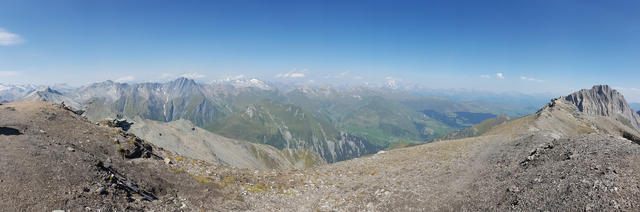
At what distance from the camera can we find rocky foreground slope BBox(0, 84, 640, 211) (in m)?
13.1

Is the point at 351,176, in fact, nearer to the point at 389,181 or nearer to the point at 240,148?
the point at 389,181

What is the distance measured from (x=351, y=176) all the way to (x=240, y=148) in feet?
498

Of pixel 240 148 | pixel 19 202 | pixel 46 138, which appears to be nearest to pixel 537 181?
pixel 19 202

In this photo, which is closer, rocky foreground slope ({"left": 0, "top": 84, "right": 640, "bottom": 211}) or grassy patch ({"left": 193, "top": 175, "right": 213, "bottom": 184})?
rocky foreground slope ({"left": 0, "top": 84, "right": 640, "bottom": 211})

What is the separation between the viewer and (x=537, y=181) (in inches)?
661

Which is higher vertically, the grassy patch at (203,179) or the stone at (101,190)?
the stone at (101,190)

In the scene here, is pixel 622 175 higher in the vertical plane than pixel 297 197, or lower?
higher

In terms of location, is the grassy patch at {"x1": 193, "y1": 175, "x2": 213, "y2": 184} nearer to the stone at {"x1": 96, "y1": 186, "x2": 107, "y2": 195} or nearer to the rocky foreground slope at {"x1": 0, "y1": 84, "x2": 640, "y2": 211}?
the rocky foreground slope at {"x1": 0, "y1": 84, "x2": 640, "y2": 211}

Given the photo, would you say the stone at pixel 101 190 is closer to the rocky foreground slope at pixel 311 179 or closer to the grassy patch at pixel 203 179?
the rocky foreground slope at pixel 311 179

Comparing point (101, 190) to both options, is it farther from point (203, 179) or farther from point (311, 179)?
point (311, 179)

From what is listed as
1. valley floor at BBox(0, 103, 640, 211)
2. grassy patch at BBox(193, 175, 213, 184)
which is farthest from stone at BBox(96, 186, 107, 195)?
grassy patch at BBox(193, 175, 213, 184)

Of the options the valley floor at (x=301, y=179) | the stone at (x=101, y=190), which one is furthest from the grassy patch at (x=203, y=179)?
the stone at (x=101, y=190)

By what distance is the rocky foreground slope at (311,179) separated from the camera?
13.1 metres

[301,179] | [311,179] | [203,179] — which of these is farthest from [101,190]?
[311,179]
